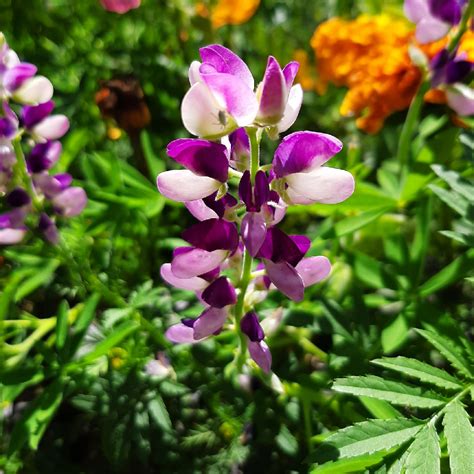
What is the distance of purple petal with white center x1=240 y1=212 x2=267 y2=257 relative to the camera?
749 millimetres

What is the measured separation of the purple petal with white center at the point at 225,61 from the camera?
0.73 metres

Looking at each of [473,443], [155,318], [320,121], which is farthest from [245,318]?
[320,121]

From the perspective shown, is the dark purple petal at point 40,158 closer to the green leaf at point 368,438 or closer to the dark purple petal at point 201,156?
the dark purple petal at point 201,156

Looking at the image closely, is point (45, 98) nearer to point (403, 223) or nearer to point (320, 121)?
point (403, 223)

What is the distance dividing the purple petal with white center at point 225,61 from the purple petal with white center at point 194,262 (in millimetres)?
218

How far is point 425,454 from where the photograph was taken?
75 centimetres

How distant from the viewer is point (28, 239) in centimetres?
123

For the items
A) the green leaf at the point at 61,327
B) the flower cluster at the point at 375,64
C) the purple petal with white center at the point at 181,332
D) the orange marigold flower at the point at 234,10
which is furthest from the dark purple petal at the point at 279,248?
the orange marigold flower at the point at 234,10

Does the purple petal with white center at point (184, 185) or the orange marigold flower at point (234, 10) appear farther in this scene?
the orange marigold flower at point (234, 10)

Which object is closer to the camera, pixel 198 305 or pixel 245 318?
pixel 245 318

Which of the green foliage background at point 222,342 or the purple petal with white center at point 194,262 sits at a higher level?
the purple petal with white center at point 194,262

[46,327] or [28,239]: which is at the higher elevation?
[28,239]

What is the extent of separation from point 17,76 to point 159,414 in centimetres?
66

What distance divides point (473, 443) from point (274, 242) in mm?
345
